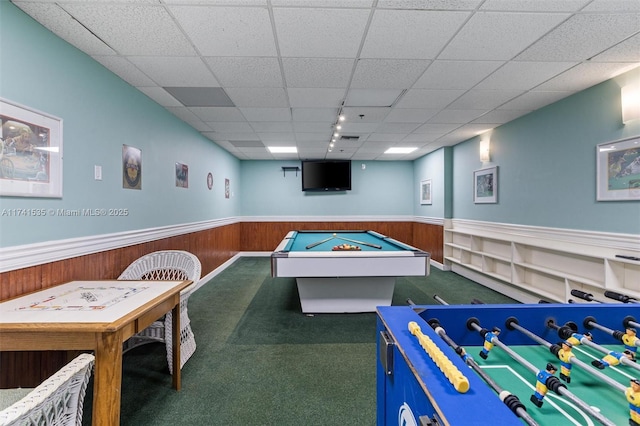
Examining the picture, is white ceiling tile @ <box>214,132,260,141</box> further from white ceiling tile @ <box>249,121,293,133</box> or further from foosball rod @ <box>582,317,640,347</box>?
foosball rod @ <box>582,317,640,347</box>

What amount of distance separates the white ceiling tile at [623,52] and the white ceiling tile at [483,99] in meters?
0.72

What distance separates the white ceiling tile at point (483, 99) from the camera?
120 inches

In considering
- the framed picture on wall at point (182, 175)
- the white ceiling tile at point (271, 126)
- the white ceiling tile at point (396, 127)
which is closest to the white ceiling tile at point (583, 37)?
the white ceiling tile at point (396, 127)

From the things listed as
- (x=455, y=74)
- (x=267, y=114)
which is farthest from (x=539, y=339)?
(x=267, y=114)

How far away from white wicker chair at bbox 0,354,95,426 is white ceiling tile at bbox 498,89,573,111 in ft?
13.6

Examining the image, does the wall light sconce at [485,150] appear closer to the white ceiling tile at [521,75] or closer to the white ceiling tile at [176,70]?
the white ceiling tile at [521,75]

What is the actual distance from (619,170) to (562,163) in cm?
66

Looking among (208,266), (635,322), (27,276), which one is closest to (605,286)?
(635,322)

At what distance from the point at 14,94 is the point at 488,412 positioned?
2712mm

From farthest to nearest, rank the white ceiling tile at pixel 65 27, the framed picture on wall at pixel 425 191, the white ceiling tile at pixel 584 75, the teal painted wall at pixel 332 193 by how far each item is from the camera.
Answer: the teal painted wall at pixel 332 193
the framed picture on wall at pixel 425 191
the white ceiling tile at pixel 584 75
the white ceiling tile at pixel 65 27

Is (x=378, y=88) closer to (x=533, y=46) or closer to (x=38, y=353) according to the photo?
(x=533, y=46)

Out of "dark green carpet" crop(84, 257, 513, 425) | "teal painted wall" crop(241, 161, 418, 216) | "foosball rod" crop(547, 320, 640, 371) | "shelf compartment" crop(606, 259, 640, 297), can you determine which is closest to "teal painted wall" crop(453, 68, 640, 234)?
"shelf compartment" crop(606, 259, 640, 297)

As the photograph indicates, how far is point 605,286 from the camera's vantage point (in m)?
2.65

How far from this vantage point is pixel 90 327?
1.29 metres
